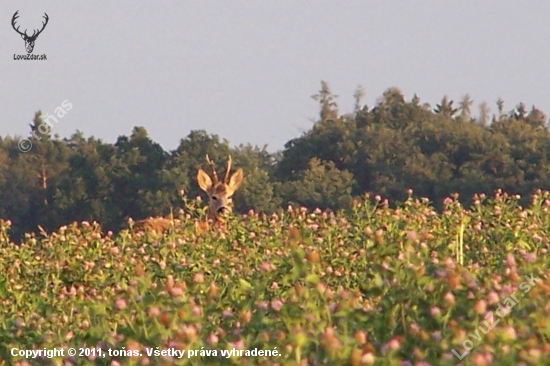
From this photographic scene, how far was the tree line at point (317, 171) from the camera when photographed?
58656mm

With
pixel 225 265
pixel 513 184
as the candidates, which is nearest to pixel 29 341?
pixel 225 265

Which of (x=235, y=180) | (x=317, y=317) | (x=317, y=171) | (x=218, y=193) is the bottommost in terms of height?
(x=317, y=317)

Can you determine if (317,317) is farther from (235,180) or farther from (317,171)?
(317,171)

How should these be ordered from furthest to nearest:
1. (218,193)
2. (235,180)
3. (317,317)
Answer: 1. (235,180)
2. (218,193)
3. (317,317)

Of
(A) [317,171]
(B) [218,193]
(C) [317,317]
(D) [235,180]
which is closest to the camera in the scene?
(C) [317,317]

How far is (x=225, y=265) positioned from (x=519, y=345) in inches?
202

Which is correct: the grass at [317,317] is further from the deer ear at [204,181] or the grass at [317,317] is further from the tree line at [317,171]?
the tree line at [317,171]

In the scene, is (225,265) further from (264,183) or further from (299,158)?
(299,158)

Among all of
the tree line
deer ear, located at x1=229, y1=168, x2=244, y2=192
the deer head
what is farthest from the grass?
the tree line

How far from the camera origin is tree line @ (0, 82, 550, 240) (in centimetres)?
5866

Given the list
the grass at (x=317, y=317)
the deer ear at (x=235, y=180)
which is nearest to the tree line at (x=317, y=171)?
the deer ear at (x=235, y=180)

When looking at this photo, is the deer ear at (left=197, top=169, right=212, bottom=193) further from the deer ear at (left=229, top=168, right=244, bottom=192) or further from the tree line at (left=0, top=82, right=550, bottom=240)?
the tree line at (left=0, top=82, right=550, bottom=240)

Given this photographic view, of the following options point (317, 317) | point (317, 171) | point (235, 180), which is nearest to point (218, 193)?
point (235, 180)

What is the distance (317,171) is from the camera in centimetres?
6197
